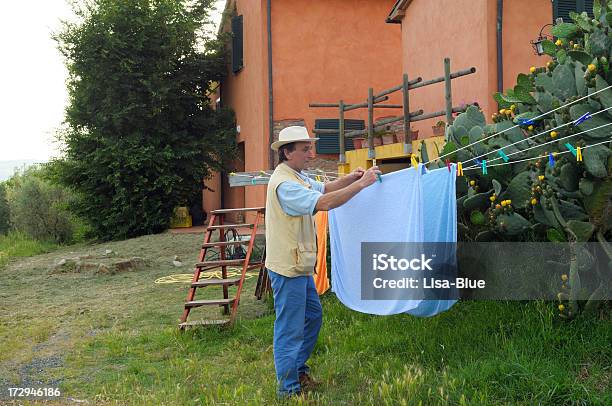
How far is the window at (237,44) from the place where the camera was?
62.0ft

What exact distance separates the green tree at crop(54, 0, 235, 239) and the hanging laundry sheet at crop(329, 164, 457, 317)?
13.4 m

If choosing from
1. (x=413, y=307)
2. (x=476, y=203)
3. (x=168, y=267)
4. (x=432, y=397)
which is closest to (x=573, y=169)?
(x=476, y=203)

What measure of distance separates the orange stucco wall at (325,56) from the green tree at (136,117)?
3.33 m

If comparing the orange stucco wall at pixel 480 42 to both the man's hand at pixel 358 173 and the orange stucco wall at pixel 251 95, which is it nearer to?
the orange stucco wall at pixel 251 95

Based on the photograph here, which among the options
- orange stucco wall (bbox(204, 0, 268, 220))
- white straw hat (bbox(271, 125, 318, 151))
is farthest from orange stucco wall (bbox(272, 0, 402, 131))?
white straw hat (bbox(271, 125, 318, 151))

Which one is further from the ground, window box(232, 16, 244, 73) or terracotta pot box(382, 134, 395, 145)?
window box(232, 16, 244, 73)

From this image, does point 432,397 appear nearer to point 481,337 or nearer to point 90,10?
point 481,337

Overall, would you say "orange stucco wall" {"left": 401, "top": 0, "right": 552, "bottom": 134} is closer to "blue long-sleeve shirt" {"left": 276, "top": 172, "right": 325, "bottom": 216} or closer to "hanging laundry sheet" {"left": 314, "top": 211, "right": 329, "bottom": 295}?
"hanging laundry sheet" {"left": 314, "top": 211, "right": 329, "bottom": 295}

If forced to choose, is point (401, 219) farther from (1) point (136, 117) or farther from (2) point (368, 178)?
(1) point (136, 117)

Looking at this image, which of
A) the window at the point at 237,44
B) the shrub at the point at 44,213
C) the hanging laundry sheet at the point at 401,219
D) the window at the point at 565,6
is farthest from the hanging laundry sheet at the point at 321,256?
the shrub at the point at 44,213

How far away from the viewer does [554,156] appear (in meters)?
4.76

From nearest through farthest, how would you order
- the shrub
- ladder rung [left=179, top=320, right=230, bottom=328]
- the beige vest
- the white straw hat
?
the beige vest, the white straw hat, ladder rung [left=179, top=320, right=230, bottom=328], the shrub

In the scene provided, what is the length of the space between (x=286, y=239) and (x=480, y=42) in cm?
719

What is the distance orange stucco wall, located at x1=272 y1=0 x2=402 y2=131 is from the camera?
1667 cm
